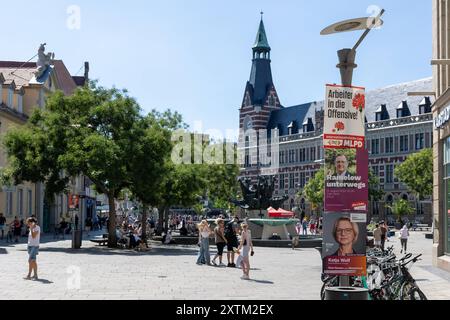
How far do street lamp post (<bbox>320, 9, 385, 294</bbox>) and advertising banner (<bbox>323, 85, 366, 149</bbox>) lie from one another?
0.72 meters

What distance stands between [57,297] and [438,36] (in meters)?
16.7

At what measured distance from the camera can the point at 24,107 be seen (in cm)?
4938

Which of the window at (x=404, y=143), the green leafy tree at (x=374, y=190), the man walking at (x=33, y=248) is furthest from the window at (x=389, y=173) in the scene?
the man walking at (x=33, y=248)

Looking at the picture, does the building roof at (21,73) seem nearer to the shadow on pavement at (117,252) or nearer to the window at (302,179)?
the shadow on pavement at (117,252)

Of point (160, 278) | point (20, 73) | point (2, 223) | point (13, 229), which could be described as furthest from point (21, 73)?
point (160, 278)

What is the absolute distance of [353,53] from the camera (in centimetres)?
1218

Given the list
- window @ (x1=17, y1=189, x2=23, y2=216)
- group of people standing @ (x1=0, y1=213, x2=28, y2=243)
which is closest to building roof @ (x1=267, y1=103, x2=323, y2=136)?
window @ (x1=17, y1=189, x2=23, y2=216)

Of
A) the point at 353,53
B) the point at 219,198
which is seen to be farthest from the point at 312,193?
the point at 353,53

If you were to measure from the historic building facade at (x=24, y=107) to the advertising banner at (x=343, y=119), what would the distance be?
110ft

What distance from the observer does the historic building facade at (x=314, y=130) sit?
85.3 m

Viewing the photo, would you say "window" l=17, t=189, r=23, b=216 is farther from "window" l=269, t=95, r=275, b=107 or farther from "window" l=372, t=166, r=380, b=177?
"window" l=269, t=95, r=275, b=107

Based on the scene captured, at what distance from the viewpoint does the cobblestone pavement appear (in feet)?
52.9
